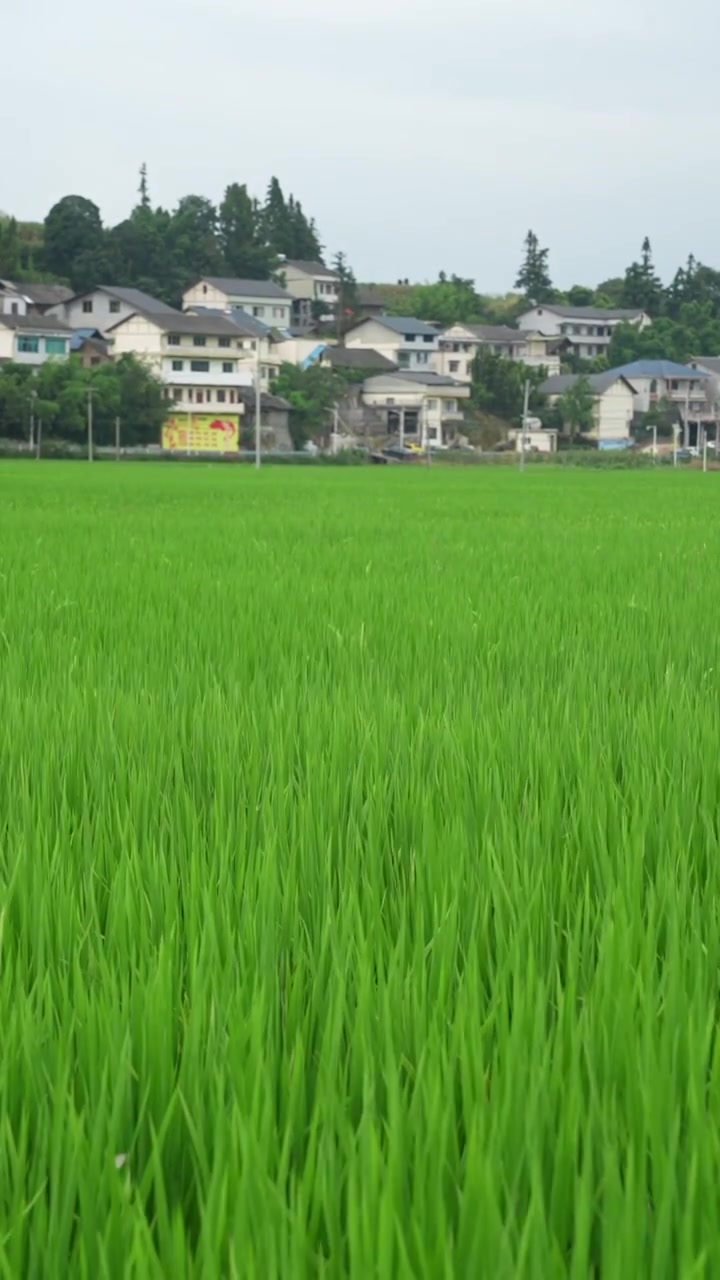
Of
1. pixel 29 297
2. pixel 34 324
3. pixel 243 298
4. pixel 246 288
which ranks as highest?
pixel 246 288

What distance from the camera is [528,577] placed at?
6.25 metres

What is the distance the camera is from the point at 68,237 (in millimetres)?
74375

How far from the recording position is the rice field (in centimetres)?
83

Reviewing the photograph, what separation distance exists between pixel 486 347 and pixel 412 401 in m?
7.34

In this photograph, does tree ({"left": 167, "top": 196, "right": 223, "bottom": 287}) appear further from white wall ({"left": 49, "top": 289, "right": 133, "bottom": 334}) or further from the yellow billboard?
the yellow billboard

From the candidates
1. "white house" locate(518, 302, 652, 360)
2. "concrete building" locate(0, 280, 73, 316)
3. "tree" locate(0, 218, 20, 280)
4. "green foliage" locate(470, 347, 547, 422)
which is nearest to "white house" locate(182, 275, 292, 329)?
"concrete building" locate(0, 280, 73, 316)

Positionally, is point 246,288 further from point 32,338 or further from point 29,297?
point 32,338

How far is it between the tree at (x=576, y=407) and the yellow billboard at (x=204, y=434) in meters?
16.4

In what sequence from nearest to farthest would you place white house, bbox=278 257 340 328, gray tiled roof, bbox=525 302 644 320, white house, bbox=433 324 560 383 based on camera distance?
white house, bbox=433 324 560 383, gray tiled roof, bbox=525 302 644 320, white house, bbox=278 257 340 328

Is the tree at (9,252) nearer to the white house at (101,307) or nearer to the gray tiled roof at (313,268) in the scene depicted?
the white house at (101,307)

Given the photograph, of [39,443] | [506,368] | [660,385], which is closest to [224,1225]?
[39,443]

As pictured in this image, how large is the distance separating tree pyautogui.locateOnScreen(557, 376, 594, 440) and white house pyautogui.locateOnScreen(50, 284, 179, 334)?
56.6ft

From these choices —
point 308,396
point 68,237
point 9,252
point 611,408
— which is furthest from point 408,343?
point 9,252

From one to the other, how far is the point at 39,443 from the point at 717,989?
4475 centimetres
